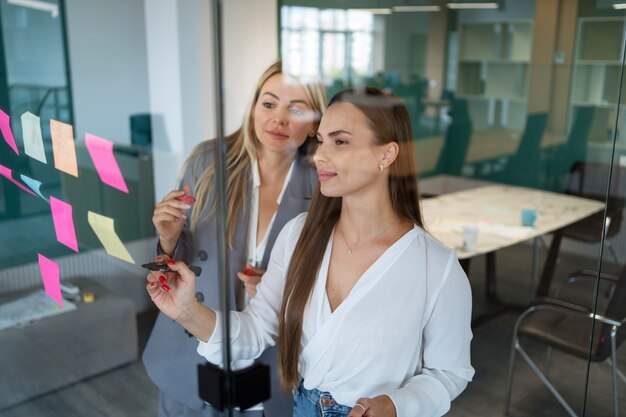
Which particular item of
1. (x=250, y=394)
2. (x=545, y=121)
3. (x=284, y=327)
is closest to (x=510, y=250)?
(x=545, y=121)

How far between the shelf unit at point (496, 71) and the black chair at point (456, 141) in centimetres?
1

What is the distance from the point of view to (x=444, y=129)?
1126 mm

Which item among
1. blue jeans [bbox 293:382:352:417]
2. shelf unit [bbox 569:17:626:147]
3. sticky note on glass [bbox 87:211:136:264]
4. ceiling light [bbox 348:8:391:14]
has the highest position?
ceiling light [bbox 348:8:391:14]

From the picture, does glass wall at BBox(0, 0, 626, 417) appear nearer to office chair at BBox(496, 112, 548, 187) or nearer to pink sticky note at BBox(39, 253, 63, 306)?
office chair at BBox(496, 112, 548, 187)

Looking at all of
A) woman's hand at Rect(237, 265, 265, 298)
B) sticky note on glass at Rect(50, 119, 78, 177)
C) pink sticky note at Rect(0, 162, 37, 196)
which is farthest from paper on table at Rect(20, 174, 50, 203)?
woman's hand at Rect(237, 265, 265, 298)

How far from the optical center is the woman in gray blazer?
1.20 metres

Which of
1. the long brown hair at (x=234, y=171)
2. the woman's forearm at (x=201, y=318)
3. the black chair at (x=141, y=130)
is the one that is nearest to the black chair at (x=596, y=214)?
the long brown hair at (x=234, y=171)

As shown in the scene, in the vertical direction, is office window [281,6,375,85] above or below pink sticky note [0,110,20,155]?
above

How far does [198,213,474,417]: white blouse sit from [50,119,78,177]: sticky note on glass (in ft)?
2.12

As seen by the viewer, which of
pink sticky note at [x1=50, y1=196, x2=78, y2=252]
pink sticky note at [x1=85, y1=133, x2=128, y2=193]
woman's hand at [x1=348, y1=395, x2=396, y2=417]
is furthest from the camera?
pink sticky note at [x1=50, y1=196, x2=78, y2=252]

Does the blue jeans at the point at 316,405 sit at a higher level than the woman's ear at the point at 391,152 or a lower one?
lower

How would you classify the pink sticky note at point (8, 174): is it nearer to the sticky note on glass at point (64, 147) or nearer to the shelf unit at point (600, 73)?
the sticky note on glass at point (64, 147)

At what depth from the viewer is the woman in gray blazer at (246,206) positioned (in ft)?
3.95

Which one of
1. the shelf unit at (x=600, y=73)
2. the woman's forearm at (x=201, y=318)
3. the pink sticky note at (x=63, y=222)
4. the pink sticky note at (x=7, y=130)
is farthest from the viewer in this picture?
the pink sticky note at (x=7, y=130)
